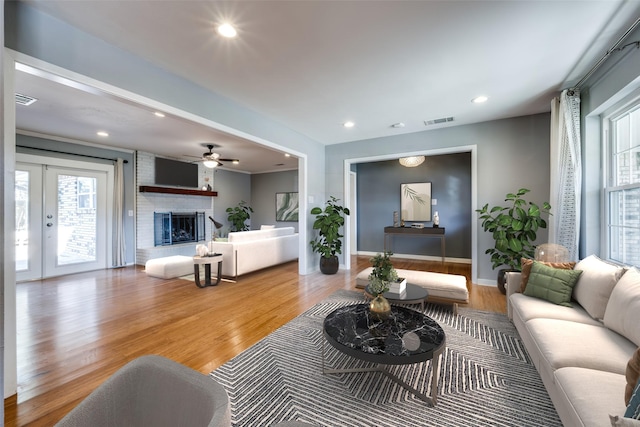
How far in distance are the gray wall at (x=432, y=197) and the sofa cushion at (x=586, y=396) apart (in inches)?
197

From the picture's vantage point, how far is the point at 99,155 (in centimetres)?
565

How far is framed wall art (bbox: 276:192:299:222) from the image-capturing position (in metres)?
8.70

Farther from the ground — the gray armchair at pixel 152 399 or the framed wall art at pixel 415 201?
the framed wall art at pixel 415 201

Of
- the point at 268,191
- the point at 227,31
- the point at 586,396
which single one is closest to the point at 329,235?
the point at 227,31

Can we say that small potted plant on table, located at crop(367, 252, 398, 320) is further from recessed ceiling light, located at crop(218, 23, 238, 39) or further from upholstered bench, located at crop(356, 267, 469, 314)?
recessed ceiling light, located at crop(218, 23, 238, 39)

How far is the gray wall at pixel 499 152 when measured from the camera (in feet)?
13.1

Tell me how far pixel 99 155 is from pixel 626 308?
313 inches

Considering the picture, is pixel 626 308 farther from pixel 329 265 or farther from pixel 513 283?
pixel 329 265

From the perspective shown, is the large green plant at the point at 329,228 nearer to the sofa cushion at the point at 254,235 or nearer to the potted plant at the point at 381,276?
the sofa cushion at the point at 254,235

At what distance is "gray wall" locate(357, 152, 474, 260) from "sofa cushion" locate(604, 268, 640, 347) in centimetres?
431

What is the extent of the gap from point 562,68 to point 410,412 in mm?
3509

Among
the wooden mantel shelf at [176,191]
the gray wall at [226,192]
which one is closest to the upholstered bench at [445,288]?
the wooden mantel shelf at [176,191]

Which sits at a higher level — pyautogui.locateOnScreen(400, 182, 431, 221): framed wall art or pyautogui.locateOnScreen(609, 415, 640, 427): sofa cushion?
pyautogui.locateOnScreen(400, 182, 431, 221): framed wall art

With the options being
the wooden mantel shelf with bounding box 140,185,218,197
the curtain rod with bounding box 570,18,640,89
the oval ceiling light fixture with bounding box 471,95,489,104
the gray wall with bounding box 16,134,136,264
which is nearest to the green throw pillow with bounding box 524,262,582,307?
the curtain rod with bounding box 570,18,640,89
